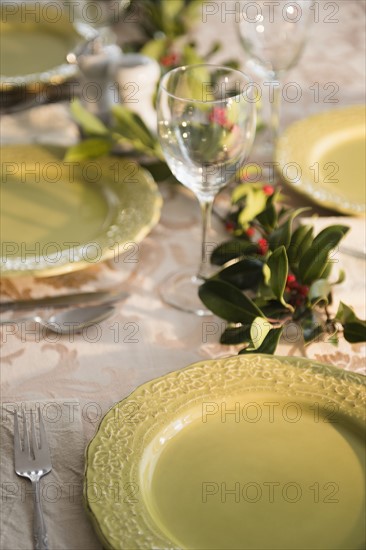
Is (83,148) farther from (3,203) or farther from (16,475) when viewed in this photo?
(16,475)

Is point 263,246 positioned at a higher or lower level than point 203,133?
lower

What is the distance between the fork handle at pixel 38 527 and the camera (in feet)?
2.27

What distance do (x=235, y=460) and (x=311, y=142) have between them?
24.3 inches

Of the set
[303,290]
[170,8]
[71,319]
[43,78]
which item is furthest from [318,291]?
[170,8]

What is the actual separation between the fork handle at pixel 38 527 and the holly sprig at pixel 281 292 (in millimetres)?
265

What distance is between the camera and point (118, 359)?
918mm

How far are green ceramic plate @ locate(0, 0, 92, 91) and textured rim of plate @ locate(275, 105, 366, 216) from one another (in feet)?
1.32

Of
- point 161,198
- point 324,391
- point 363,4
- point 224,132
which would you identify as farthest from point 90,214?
point 363,4

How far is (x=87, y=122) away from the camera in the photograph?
121 cm

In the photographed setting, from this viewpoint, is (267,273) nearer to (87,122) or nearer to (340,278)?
(340,278)

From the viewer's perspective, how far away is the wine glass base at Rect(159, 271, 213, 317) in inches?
39.1

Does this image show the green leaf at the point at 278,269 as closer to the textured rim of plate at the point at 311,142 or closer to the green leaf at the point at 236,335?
the green leaf at the point at 236,335

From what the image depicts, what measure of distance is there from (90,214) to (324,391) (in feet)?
1.46

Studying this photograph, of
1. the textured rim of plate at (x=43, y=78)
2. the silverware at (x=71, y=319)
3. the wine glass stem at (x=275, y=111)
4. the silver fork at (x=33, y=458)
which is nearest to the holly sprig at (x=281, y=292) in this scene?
the silverware at (x=71, y=319)
